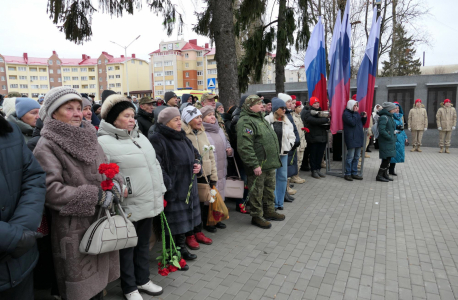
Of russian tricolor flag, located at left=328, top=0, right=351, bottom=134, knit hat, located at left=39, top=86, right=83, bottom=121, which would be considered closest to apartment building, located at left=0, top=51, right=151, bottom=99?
russian tricolor flag, located at left=328, top=0, right=351, bottom=134

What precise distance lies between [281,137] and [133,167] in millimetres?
3255

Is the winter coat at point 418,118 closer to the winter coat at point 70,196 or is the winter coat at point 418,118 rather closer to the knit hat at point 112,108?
the knit hat at point 112,108

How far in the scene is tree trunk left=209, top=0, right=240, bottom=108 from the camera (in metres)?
6.80

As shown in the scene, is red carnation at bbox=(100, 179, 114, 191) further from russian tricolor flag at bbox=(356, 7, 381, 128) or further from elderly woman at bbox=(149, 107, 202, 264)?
russian tricolor flag at bbox=(356, 7, 381, 128)

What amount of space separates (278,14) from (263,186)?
22.8 ft

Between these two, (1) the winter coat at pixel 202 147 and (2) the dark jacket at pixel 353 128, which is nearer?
(1) the winter coat at pixel 202 147

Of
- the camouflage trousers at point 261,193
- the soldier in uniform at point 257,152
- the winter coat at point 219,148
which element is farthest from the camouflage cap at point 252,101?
the camouflage trousers at point 261,193

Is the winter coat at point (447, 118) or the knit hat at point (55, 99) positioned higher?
the knit hat at point (55, 99)

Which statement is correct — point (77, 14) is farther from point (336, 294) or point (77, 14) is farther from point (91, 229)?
point (336, 294)

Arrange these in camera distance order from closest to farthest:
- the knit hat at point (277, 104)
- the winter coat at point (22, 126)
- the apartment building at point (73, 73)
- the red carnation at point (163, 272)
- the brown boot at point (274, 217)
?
the winter coat at point (22, 126)
the red carnation at point (163, 272)
the brown boot at point (274, 217)
the knit hat at point (277, 104)
the apartment building at point (73, 73)

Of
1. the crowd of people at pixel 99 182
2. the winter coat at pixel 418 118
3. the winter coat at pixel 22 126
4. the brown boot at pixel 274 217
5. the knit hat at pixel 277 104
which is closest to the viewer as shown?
the crowd of people at pixel 99 182

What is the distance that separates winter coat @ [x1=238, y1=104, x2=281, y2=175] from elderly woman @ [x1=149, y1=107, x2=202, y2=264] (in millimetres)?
1110

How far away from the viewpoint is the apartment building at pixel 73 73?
72.8 m

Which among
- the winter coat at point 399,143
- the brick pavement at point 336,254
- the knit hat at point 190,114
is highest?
the knit hat at point 190,114
